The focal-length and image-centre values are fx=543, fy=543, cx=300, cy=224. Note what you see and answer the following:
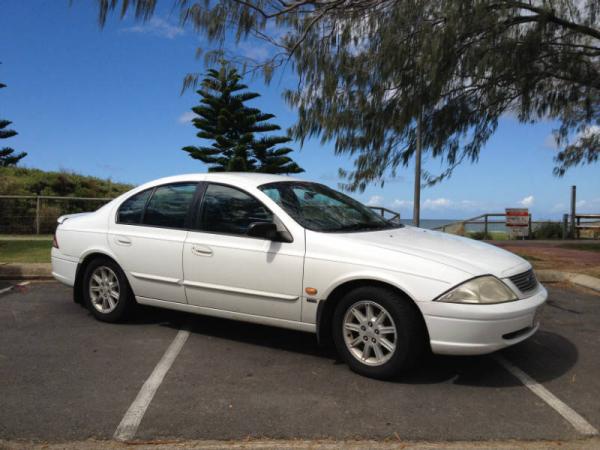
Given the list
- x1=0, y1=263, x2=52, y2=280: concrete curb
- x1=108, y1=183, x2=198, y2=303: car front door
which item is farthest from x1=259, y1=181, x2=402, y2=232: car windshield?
x1=0, y1=263, x2=52, y2=280: concrete curb

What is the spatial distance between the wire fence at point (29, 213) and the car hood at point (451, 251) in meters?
14.2

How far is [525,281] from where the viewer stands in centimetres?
415

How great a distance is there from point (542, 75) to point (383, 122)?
3540mm

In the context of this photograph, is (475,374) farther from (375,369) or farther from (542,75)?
(542,75)

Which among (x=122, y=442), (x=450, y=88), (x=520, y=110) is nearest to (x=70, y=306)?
(x=122, y=442)

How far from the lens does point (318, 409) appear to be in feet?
11.2

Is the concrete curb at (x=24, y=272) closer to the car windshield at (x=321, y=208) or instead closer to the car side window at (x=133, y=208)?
the car side window at (x=133, y=208)

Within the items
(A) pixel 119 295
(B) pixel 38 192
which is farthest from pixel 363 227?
(B) pixel 38 192

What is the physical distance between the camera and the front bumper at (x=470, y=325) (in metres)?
3.67

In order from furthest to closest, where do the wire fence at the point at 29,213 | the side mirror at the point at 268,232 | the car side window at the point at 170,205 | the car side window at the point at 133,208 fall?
the wire fence at the point at 29,213, the car side window at the point at 133,208, the car side window at the point at 170,205, the side mirror at the point at 268,232

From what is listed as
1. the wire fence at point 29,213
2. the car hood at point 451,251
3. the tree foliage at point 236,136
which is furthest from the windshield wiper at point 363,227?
the tree foliage at point 236,136

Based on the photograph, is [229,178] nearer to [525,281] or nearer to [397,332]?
[397,332]

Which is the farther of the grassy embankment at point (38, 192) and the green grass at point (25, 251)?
the grassy embankment at point (38, 192)

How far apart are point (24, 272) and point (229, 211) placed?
5.01 meters
